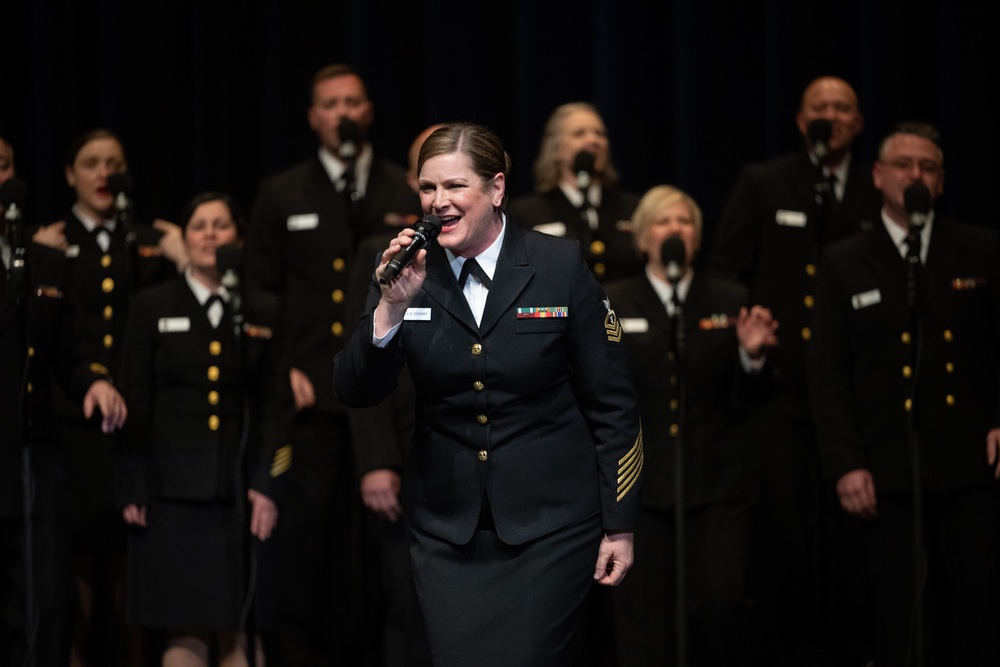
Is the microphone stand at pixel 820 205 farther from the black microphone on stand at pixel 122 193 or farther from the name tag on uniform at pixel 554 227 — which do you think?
the black microphone on stand at pixel 122 193

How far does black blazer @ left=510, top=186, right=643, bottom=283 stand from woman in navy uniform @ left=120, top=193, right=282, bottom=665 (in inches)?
45.8

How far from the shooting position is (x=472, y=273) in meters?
3.29

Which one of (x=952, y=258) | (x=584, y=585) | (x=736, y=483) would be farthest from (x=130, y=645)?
(x=952, y=258)

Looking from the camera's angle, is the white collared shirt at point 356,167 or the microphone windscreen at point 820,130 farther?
the white collared shirt at point 356,167

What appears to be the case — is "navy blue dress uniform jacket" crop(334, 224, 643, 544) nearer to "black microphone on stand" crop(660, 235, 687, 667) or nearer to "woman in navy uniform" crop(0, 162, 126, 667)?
"black microphone on stand" crop(660, 235, 687, 667)

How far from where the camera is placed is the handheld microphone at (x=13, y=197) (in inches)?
178

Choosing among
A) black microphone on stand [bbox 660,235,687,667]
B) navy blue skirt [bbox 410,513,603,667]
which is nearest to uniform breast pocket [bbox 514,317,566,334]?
navy blue skirt [bbox 410,513,603,667]

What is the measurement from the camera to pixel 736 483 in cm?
484

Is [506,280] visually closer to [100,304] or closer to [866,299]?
[866,299]

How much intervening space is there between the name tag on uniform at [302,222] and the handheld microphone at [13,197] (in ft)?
4.19

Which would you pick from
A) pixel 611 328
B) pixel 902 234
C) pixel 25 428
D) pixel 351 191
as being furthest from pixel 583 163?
pixel 25 428

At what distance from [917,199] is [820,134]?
906 millimetres

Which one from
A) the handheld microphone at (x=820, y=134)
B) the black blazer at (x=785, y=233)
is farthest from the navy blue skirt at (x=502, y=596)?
the handheld microphone at (x=820, y=134)

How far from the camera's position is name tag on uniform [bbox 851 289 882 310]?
15.8 ft
